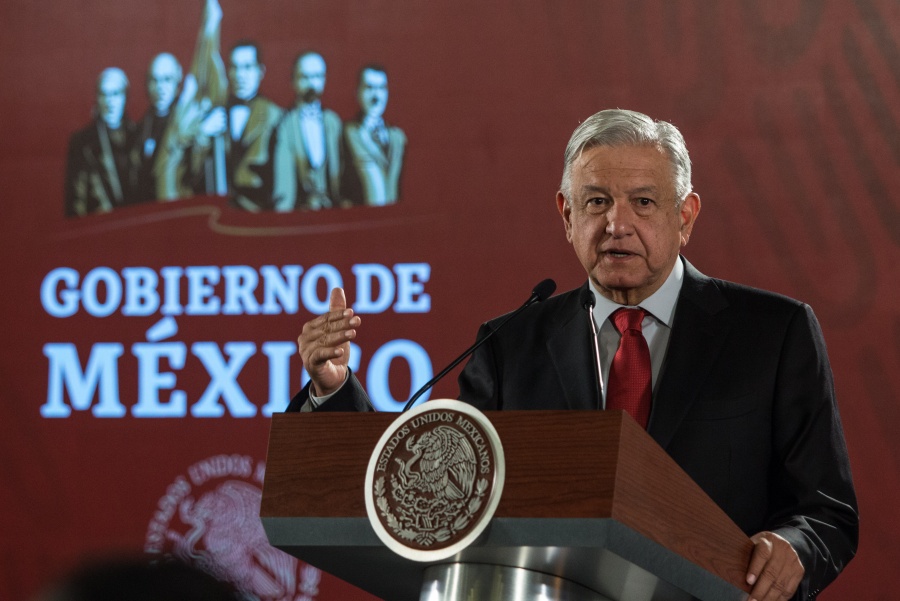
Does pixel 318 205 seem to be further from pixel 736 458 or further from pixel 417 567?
pixel 417 567

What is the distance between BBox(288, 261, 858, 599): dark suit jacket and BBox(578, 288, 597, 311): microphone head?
3 cm

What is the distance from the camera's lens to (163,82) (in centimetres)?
402

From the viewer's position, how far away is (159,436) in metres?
3.88

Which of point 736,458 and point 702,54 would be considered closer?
point 736,458

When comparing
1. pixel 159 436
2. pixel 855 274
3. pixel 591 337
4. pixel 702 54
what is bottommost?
pixel 159 436

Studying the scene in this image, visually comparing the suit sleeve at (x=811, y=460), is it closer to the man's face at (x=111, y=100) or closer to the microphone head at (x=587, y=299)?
the microphone head at (x=587, y=299)

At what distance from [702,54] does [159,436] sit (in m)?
2.16

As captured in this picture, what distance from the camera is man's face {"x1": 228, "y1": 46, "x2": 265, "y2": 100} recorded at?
3.97 m

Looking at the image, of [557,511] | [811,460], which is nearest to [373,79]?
[811,460]

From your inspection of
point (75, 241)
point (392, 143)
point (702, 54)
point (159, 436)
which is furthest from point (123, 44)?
point (702, 54)

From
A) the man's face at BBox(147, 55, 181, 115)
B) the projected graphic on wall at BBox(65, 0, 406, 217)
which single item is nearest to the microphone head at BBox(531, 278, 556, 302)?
the projected graphic on wall at BBox(65, 0, 406, 217)

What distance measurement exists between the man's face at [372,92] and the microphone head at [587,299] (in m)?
1.89

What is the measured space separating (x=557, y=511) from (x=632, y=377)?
Answer: 0.78 metres

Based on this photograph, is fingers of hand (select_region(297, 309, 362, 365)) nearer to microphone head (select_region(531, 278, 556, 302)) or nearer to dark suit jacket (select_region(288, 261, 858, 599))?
dark suit jacket (select_region(288, 261, 858, 599))
